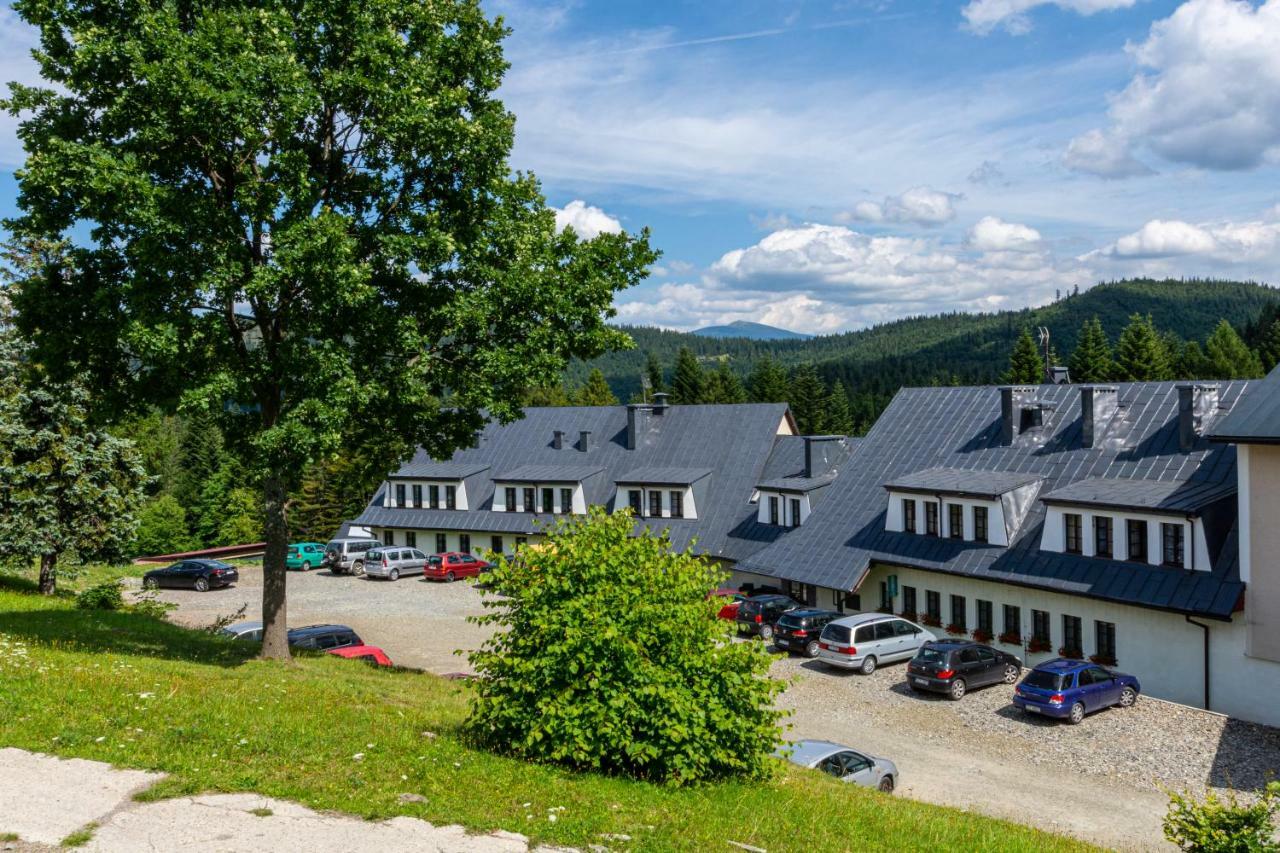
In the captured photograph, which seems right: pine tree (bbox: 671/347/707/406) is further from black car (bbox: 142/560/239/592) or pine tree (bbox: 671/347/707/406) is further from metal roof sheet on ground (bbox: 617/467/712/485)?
black car (bbox: 142/560/239/592)

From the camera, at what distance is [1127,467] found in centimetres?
2995

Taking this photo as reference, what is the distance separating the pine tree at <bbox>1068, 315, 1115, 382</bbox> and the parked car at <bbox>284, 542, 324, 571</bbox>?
69.0 meters

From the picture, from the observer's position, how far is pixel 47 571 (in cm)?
2952

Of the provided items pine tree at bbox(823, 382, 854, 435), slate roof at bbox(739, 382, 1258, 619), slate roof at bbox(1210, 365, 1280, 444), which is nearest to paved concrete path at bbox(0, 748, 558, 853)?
slate roof at bbox(1210, 365, 1280, 444)

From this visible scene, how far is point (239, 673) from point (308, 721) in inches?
208

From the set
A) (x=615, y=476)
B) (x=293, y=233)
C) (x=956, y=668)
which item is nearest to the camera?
(x=293, y=233)

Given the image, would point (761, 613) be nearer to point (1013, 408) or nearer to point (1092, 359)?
point (1013, 408)

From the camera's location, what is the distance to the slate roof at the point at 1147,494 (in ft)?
85.8

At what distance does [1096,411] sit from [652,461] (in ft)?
78.9

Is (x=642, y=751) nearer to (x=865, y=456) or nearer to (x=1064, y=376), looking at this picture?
(x=865, y=456)

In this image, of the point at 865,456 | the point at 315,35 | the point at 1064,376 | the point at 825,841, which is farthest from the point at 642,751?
the point at 1064,376

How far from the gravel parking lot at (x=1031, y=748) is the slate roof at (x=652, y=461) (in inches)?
596

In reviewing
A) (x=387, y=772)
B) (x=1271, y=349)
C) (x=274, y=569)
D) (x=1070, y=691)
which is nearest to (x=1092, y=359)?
(x=1271, y=349)

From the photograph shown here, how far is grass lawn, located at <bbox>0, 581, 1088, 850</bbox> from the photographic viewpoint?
32.1 feet
